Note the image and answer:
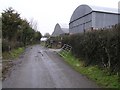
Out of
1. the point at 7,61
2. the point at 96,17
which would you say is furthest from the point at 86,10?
the point at 7,61

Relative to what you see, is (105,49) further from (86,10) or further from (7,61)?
(86,10)

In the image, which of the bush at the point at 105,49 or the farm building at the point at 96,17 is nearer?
the bush at the point at 105,49

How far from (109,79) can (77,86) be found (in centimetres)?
187

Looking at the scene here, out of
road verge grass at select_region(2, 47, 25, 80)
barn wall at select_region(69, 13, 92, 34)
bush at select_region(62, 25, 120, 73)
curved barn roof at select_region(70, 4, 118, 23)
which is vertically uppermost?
curved barn roof at select_region(70, 4, 118, 23)

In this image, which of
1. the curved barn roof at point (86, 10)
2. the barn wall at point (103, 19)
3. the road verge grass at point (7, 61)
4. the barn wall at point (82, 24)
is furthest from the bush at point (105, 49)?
the curved barn roof at point (86, 10)

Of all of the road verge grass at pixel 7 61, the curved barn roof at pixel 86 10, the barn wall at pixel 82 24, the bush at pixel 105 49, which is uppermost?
the curved barn roof at pixel 86 10

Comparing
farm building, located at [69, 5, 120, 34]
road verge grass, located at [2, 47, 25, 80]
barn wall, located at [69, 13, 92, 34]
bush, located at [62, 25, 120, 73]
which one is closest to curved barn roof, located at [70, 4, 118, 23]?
farm building, located at [69, 5, 120, 34]

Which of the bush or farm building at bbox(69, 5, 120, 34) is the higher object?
farm building at bbox(69, 5, 120, 34)

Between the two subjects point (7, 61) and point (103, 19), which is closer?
point (7, 61)

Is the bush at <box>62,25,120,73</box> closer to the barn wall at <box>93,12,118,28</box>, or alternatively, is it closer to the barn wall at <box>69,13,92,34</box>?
the barn wall at <box>93,12,118,28</box>

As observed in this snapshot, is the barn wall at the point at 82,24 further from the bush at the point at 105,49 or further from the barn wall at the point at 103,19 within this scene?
the bush at the point at 105,49

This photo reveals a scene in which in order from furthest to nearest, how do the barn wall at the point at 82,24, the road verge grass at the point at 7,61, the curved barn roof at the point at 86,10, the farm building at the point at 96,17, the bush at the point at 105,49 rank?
1. the barn wall at the point at 82,24
2. the curved barn roof at the point at 86,10
3. the farm building at the point at 96,17
4. the road verge grass at the point at 7,61
5. the bush at the point at 105,49

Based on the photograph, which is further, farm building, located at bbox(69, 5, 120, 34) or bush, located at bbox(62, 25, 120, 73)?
farm building, located at bbox(69, 5, 120, 34)

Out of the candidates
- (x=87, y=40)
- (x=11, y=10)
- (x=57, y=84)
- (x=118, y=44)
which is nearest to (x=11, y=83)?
(x=57, y=84)
